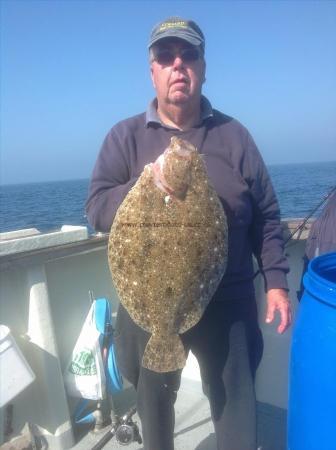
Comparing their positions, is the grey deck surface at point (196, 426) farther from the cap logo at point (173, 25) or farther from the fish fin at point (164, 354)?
the cap logo at point (173, 25)

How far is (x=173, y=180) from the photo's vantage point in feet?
6.04

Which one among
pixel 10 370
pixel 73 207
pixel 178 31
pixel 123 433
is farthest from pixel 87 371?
pixel 73 207

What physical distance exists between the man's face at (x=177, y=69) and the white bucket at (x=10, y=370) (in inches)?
71.0

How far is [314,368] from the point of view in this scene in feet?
6.15

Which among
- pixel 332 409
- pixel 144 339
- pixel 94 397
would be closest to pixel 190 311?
pixel 144 339

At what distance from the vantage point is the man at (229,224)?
2.14m

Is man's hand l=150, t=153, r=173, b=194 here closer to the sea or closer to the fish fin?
the fish fin

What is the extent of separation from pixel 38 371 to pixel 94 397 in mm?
466

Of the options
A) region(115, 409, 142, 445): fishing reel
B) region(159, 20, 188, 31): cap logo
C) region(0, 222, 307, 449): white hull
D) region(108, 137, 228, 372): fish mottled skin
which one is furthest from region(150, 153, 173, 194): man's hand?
region(115, 409, 142, 445): fishing reel

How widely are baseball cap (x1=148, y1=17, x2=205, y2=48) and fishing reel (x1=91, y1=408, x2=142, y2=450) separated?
8.35ft

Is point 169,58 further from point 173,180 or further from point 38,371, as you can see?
point 38,371

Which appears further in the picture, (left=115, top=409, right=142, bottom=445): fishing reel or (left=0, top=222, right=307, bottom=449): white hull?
(left=115, top=409, right=142, bottom=445): fishing reel

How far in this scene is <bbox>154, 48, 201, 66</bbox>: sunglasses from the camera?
2.08 metres

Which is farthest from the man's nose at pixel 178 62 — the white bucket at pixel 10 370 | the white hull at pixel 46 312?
the white bucket at pixel 10 370
